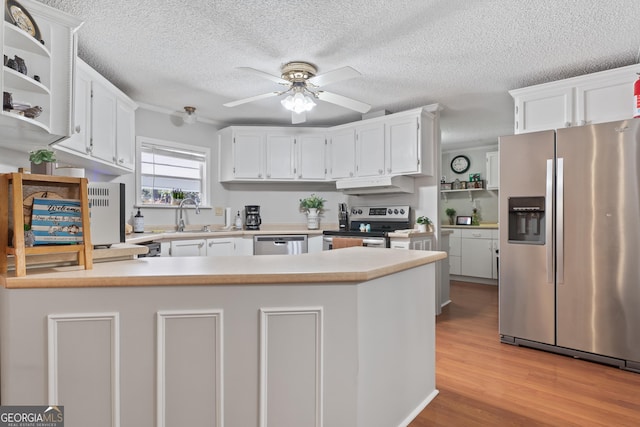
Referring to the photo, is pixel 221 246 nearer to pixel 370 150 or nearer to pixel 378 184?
pixel 378 184

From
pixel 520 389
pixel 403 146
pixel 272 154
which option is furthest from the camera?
pixel 272 154

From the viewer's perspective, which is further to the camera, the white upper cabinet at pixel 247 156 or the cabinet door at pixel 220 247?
the white upper cabinet at pixel 247 156

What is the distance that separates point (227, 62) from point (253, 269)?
7.15 ft

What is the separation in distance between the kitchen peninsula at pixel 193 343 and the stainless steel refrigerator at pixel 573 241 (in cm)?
205

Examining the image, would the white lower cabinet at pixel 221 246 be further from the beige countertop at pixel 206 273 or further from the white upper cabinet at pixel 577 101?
the white upper cabinet at pixel 577 101

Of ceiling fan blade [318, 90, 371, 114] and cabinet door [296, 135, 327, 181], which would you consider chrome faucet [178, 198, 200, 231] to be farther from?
ceiling fan blade [318, 90, 371, 114]

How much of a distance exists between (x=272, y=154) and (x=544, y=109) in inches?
122

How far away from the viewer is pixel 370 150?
172 inches

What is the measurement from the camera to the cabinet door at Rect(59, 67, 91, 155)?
2641 millimetres

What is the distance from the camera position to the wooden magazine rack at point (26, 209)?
1.29 m

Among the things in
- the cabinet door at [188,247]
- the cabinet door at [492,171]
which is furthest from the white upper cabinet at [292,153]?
the cabinet door at [492,171]

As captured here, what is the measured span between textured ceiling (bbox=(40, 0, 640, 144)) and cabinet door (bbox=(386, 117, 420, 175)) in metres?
0.36

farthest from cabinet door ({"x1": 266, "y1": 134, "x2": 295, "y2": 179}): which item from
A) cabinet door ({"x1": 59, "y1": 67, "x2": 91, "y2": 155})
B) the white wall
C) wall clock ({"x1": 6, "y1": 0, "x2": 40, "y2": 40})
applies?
the white wall

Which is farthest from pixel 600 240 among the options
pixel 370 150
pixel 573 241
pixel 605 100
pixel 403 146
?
pixel 370 150
